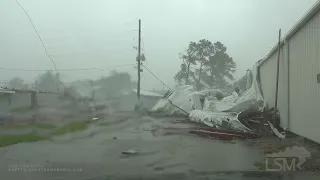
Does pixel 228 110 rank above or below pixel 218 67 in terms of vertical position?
below

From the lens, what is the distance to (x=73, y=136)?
12.5 m

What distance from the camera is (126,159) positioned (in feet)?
32.0

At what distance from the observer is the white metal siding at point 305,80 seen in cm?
1256

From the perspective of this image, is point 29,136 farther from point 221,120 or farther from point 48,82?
point 221,120

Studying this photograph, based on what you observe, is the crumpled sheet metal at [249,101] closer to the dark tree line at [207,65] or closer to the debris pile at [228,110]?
the debris pile at [228,110]

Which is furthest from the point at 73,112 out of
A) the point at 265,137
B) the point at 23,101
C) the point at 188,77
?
the point at 188,77

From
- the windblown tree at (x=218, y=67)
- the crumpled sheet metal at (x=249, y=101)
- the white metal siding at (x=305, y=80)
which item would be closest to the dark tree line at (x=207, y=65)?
the windblown tree at (x=218, y=67)

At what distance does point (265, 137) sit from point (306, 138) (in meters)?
1.99

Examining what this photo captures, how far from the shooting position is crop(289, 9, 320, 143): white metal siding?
12.6 meters

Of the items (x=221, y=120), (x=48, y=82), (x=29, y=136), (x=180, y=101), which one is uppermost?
(x=48, y=82)

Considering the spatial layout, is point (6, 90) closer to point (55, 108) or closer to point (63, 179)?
point (55, 108)

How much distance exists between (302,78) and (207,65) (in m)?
27.4

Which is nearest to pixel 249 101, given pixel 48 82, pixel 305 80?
pixel 305 80

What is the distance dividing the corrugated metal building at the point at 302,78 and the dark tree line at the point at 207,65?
20.3 metres
